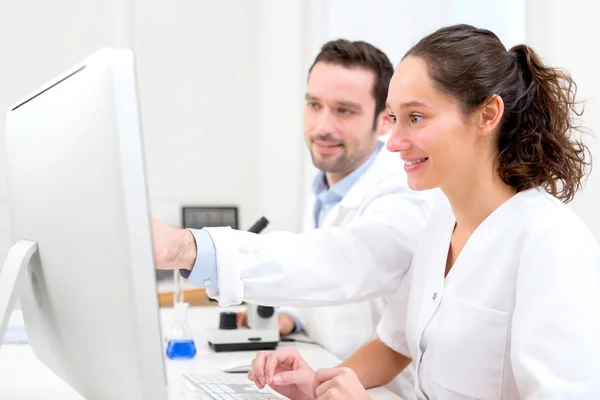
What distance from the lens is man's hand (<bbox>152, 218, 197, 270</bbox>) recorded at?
1085mm

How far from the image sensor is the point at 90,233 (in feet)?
2.23

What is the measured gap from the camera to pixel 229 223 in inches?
138

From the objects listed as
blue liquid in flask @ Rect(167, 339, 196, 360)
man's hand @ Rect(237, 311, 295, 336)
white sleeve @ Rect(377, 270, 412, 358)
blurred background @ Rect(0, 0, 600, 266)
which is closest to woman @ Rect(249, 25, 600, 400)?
white sleeve @ Rect(377, 270, 412, 358)

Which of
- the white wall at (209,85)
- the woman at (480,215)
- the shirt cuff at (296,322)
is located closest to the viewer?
the woman at (480,215)

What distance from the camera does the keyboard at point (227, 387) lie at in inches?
45.8

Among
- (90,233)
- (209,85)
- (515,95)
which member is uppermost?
(209,85)

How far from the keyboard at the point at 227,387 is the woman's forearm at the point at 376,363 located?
23 centimetres

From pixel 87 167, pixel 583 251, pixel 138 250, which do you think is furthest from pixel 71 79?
pixel 583 251

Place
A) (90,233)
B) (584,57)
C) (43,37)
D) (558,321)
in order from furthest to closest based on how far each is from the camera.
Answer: (43,37), (584,57), (558,321), (90,233)

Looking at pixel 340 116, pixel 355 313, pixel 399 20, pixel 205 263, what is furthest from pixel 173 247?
pixel 399 20

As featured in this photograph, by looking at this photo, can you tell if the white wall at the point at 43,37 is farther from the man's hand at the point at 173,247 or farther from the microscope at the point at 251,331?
the man's hand at the point at 173,247

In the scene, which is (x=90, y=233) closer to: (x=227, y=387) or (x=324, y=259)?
(x=227, y=387)

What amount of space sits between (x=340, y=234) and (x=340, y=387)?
45 centimetres

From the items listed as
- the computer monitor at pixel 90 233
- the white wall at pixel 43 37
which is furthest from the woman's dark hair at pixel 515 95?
the white wall at pixel 43 37
